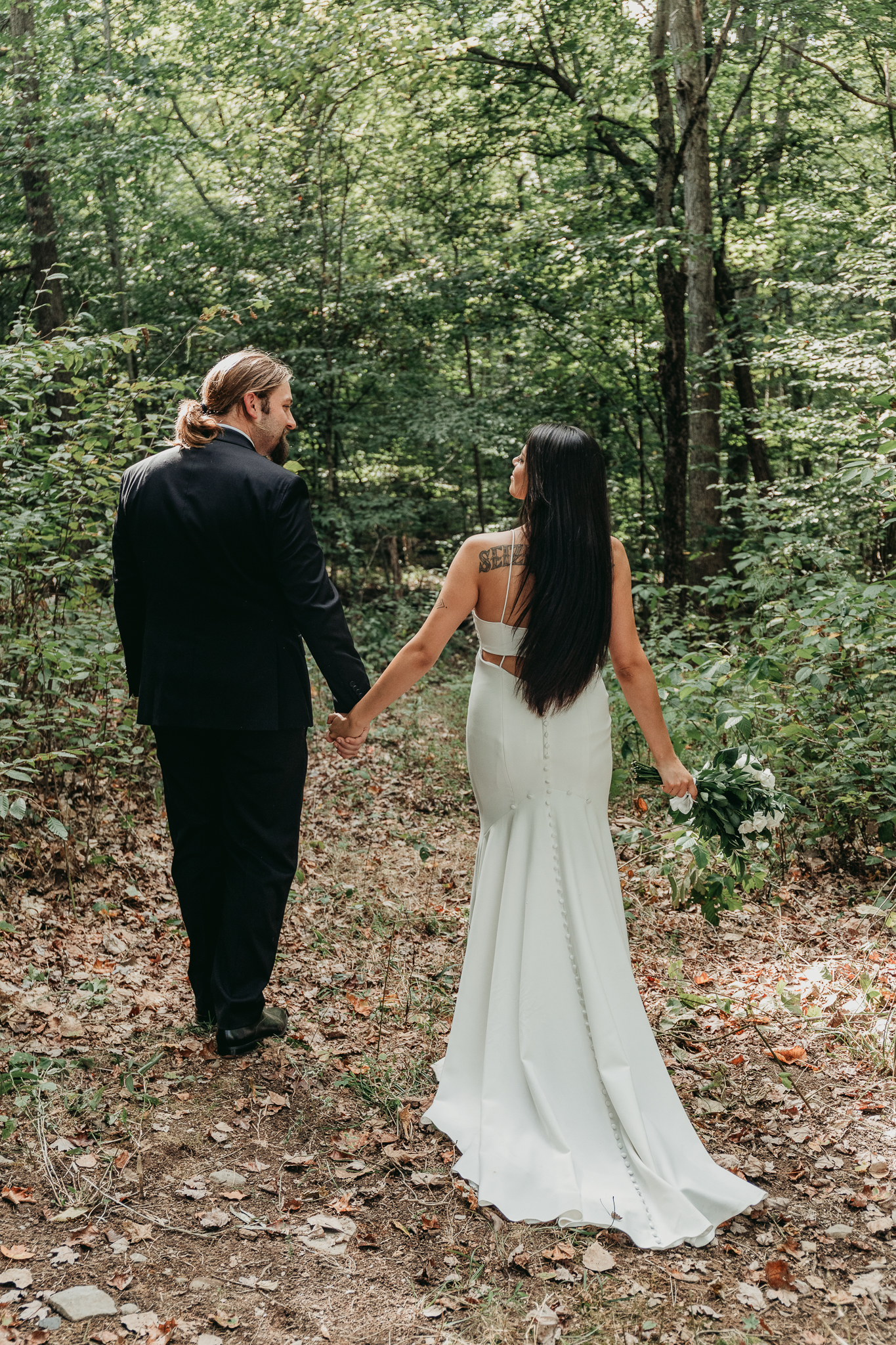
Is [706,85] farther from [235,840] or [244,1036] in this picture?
[244,1036]

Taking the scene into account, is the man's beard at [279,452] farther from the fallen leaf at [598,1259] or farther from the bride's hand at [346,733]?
the fallen leaf at [598,1259]

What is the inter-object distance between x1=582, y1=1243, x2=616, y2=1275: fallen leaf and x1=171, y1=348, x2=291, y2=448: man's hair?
2712mm

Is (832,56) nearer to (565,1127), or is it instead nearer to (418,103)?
(418,103)

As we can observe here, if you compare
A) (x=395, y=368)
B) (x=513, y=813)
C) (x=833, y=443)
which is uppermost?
(x=395, y=368)

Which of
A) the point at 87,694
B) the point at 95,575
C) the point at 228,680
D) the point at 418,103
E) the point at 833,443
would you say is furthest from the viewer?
the point at 418,103

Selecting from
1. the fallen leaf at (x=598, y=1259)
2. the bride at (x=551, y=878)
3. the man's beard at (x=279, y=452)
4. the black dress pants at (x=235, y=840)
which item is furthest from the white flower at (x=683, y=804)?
the man's beard at (x=279, y=452)

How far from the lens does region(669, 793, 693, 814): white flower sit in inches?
136

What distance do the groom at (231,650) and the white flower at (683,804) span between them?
3.82 feet

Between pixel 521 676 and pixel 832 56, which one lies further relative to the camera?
pixel 832 56

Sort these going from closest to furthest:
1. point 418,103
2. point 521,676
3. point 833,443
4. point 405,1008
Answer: point 521,676 < point 405,1008 < point 833,443 < point 418,103

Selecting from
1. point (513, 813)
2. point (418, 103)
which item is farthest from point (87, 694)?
point (418, 103)

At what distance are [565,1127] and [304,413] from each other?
1122 cm

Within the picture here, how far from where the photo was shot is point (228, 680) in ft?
10.9

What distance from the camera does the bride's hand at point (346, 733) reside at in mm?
3492
